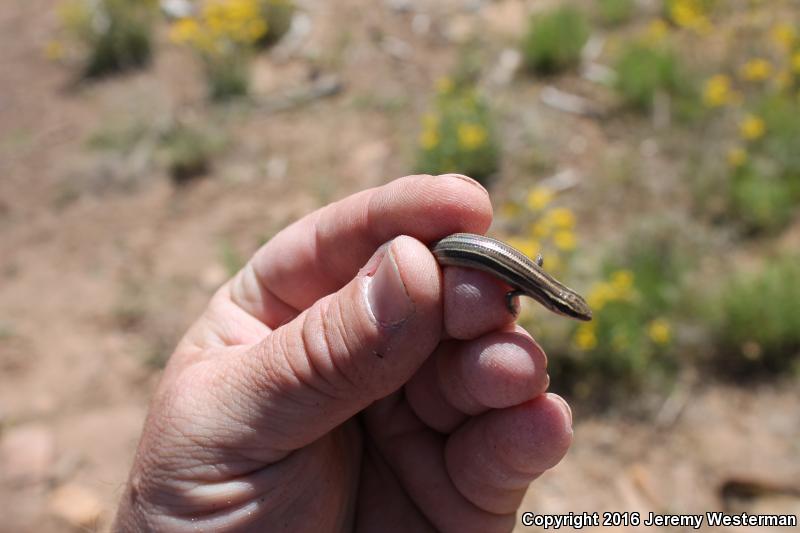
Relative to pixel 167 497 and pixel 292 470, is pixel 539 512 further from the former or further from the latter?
pixel 167 497

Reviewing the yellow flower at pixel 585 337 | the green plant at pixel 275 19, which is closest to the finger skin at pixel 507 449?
the yellow flower at pixel 585 337

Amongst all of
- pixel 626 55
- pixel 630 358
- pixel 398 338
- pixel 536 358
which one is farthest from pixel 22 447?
pixel 626 55

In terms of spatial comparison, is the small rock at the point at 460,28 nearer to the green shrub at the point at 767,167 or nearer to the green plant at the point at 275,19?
the green plant at the point at 275,19

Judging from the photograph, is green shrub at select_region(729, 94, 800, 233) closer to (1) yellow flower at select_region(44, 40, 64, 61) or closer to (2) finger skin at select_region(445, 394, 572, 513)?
(2) finger skin at select_region(445, 394, 572, 513)

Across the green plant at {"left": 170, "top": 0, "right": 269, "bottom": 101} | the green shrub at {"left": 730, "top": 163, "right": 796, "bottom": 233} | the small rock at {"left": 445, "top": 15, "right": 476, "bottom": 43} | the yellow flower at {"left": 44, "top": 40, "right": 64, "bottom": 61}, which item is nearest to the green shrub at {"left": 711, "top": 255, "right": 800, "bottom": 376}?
the green shrub at {"left": 730, "top": 163, "right": 796, "bottom": 233}

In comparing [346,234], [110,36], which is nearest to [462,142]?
[346,234]
